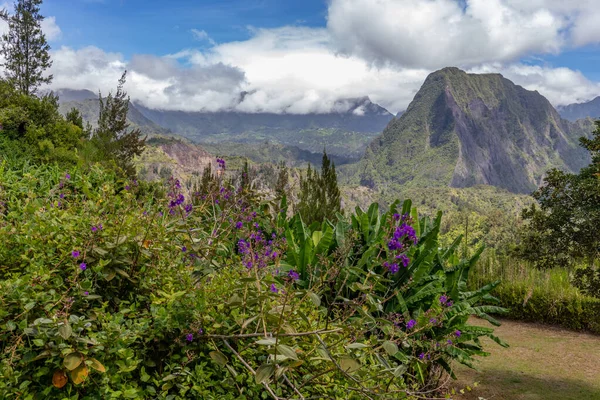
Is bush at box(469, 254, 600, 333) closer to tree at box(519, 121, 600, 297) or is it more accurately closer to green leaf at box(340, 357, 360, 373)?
tree at box(519, 121, 600, 297)

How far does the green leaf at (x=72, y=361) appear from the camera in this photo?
70.9 inches

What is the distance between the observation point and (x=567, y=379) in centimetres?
541

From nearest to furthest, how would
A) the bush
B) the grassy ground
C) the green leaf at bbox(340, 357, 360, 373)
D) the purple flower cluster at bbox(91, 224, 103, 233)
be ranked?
the green leaf at bbox(340, 357, 360, 373), the purple flower cluster at bbox(91, 224, 103, 233), the grassy ground, the bush

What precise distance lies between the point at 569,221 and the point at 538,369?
2285 mm

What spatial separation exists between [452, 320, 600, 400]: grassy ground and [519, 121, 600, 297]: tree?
1.24 m

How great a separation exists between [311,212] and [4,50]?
29.6 metres

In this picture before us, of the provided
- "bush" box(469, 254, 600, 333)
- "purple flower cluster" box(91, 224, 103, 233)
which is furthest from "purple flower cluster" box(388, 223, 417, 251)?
"bush" box(469, 254, 600, 333)

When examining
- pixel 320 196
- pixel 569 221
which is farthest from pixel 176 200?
pixel 320 196

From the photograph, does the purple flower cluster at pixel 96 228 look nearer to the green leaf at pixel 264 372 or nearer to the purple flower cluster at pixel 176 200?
the purple flower cluster at pixel 176 200

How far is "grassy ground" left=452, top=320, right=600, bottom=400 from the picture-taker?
487cm

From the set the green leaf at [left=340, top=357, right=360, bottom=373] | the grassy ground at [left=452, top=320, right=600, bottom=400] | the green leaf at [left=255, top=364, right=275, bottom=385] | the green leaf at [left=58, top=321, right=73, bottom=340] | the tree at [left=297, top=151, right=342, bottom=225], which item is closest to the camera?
the green leaf at [left=58, top=321, right=73, bottom=340]

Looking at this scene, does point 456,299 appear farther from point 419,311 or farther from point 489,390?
point 489,390

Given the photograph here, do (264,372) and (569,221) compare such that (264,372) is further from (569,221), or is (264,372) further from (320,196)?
(320,196)

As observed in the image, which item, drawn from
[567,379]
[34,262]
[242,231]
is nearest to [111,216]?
[34,262]
